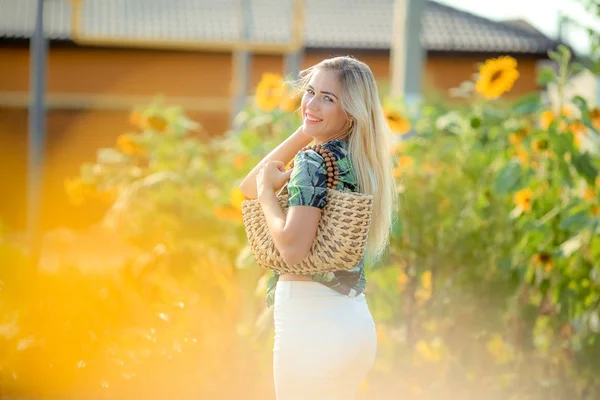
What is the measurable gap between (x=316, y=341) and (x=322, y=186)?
0.36 m

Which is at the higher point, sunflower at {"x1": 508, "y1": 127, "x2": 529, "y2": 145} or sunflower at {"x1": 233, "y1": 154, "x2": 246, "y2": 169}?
sunflower at {"x1": 508, "y1": 127, "x2": 529, "y2": 145}

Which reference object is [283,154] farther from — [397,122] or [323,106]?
[397,122]

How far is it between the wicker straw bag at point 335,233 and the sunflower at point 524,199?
1.77 m

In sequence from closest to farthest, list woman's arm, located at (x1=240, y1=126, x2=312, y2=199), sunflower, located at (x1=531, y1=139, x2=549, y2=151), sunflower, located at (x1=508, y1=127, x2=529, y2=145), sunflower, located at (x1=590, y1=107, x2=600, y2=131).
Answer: woman's arm, located at (x1=240, y1=126, x2=312, y2=199) < sunflower, located at (x1=531, y1=139, x2=549, y2=151) < sunflower, located at (x1=590, y1=107, x2=600, y2=131) < sunflower, located at (x1=508, y1=127, x2=529, y2=145)

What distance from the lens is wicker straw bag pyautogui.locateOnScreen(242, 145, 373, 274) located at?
2346 mm

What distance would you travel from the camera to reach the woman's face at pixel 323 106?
2.45 metres

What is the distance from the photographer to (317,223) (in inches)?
91.8

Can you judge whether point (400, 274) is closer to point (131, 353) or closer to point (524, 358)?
point (524, 358)

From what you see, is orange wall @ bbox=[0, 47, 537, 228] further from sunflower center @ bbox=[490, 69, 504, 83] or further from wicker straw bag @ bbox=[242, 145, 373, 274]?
wicker straw bag @ bbox=[242, 145, 373, 274]

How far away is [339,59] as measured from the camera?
2.49 meters

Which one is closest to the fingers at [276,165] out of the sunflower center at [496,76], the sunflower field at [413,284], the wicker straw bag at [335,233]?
the wicker straw bag at [335,233]

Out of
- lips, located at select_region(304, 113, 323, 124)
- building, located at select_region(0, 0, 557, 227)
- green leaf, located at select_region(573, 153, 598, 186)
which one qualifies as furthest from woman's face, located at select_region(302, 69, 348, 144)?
building, located at select_region(0, 0, 557, 227)

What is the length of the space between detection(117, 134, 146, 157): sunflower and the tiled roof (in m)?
10.5

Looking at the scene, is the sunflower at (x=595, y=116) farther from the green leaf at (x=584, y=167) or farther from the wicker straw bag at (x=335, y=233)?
the wicker straw bag at (x=335, y=233)
